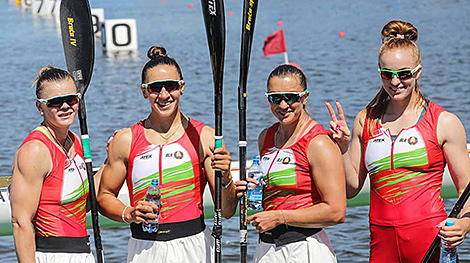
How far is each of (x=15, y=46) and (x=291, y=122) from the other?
2640cm

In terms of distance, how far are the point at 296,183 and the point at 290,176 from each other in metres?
0.05

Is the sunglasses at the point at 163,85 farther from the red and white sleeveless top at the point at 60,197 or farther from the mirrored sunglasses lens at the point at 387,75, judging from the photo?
the mirrored sunglasses lens at the point at 387,75

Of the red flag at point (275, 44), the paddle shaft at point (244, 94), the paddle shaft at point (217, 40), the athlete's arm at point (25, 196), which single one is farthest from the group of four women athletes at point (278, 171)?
the red flag at point (275, 44)

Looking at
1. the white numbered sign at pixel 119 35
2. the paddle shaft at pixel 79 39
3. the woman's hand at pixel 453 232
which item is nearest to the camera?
the woman's hand at pixel 453 232

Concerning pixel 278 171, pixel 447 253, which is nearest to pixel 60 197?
pixel 278 171

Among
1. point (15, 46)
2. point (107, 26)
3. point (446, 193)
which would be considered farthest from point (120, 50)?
point (446, 193)

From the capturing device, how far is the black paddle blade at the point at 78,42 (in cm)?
538

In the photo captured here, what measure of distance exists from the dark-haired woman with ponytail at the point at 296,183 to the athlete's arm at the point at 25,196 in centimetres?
124

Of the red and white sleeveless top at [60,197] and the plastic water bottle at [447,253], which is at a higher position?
the red and white sleeveless top at [60,197]

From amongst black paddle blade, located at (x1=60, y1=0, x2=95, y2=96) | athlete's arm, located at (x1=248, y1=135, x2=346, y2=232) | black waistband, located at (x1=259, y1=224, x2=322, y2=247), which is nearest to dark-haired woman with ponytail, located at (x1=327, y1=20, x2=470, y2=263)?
athlete's arm, located at (x1=248, y1=135, x2=346, y2=232)

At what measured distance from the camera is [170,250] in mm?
4621

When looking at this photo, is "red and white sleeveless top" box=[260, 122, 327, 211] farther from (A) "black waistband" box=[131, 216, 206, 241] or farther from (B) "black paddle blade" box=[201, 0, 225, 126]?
(B) "black paddle blade" box=[201, 0, 225, 126]

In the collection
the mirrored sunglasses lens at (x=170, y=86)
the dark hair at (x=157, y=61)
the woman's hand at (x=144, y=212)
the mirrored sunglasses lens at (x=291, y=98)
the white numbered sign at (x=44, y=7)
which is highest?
the white numbered sign at (x=44, y=7)

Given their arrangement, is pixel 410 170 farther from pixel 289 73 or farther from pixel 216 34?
pixel 216 34
